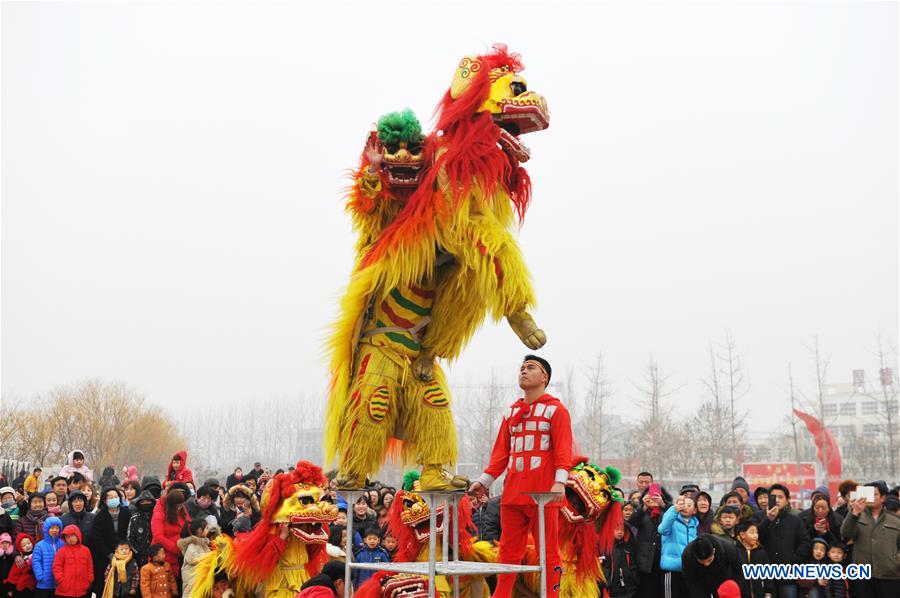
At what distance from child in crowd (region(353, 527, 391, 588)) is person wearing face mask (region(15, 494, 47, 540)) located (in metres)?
3.56

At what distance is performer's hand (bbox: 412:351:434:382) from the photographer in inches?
209

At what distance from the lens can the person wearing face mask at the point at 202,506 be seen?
26.9 ft

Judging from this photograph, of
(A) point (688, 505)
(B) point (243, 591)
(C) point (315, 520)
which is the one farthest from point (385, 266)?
(A) point (688, 505)

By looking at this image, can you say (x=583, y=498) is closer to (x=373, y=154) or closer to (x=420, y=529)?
(x=420, y=529)

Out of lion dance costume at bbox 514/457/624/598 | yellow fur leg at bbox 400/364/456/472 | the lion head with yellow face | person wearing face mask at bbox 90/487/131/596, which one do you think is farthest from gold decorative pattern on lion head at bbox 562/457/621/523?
person wearing face mask at bbox 90/487/131/596

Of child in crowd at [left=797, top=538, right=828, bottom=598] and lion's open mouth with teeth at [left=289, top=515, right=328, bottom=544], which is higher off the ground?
lion's open mouth with teeth at [left=289, top=515, right=328, bottom=544]

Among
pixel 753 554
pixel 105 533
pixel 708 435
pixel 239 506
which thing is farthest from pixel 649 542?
pixel 708 435

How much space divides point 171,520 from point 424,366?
4.04m

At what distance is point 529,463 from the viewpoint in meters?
5.13

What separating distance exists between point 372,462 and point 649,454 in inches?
860

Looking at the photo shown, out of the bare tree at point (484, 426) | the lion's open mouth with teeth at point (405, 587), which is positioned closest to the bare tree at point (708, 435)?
the bare tree at point (484, 426)

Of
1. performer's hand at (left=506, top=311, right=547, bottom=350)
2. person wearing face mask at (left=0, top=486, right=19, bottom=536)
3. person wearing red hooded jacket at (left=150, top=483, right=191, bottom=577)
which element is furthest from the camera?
person wearing face mask at (left=0, top=486, right=19, bottom=536)

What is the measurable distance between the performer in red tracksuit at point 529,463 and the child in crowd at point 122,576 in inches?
165

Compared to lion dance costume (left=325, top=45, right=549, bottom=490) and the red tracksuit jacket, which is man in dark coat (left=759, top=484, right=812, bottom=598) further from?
lion dance costume (left=325, top=45, right=549, bottom=490)
